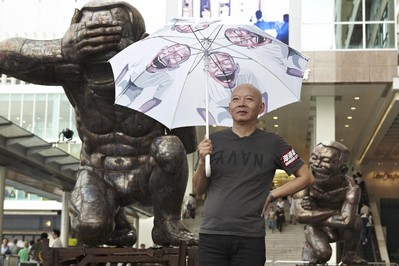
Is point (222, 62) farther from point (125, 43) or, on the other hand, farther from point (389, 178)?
point (389, 178)

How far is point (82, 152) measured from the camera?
5168mm

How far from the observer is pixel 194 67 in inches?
178

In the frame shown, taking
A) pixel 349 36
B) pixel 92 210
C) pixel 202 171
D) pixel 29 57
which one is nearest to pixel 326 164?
pixel 92 210

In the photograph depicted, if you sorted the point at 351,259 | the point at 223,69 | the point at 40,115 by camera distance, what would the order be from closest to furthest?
the point at 223,69
the point at 351,259
the point at 40,115

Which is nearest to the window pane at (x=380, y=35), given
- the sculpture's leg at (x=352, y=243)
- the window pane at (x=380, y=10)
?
the window pane at (x=380, y=10)

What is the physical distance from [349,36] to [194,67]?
1819cm

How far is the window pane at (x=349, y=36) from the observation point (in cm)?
2159

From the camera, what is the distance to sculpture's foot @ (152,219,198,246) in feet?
16.0

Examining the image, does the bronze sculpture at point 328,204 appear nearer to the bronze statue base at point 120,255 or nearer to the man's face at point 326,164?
the man's face at point 326,164

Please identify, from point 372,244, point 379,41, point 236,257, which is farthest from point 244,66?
point 379,41

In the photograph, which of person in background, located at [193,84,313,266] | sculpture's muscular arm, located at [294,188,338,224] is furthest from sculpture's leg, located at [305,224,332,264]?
person in background, located at [193,84,313,266]

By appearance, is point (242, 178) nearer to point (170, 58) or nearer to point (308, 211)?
point (170, 58)

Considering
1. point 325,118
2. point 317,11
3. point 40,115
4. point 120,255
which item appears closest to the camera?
point 120,255

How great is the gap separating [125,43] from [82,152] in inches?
35.7
